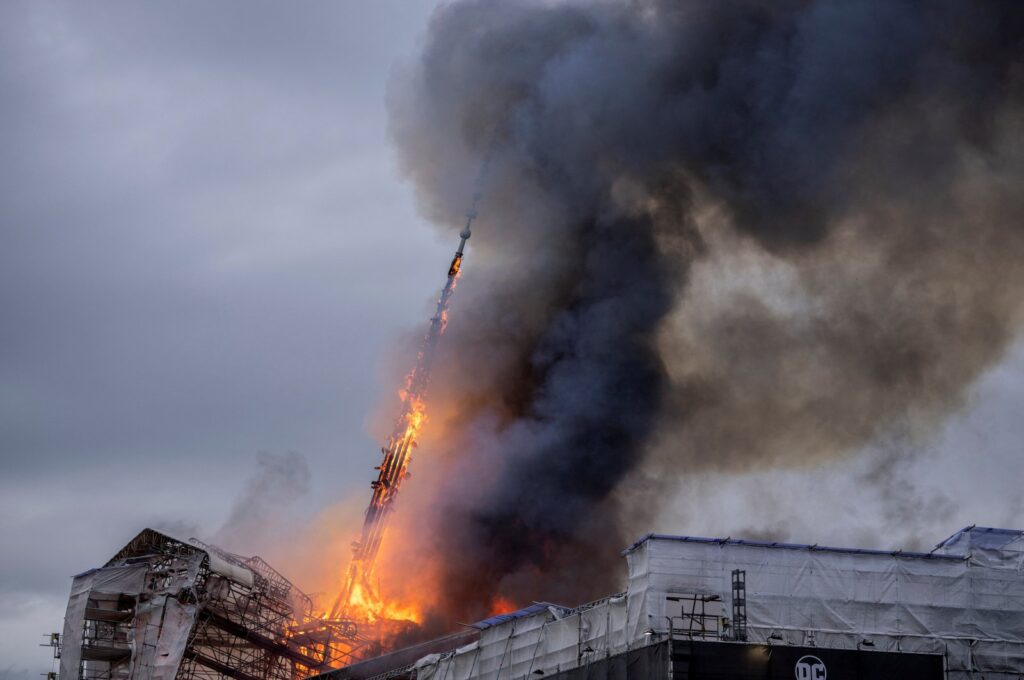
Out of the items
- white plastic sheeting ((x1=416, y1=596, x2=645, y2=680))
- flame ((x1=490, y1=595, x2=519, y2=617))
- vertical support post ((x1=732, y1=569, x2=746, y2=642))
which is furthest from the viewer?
flame ((x1=490, y1=595, x2=519, y2=617))

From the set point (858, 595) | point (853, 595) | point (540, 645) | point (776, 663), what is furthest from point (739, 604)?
point (540, 645)

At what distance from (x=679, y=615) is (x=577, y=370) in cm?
4322

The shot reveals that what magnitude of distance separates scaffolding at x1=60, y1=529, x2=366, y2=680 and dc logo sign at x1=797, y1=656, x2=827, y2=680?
154 feet

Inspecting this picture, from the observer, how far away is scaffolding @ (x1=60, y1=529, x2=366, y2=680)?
102 metres

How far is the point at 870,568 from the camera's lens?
81.7m

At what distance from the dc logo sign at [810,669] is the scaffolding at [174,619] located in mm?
47039

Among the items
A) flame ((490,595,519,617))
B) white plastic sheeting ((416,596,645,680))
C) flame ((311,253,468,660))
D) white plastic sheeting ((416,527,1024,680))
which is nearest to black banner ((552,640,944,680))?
white plastic sheeting ((416,527,1024,680))

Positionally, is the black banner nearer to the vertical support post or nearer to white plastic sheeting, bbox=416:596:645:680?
the vertical support post

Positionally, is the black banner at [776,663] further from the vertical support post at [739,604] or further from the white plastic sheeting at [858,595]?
the white plastic sheeting at [858,595]

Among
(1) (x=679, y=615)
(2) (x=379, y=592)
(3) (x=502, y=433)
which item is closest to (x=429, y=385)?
(3) (x=502, y=433)

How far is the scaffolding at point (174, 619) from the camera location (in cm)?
10206

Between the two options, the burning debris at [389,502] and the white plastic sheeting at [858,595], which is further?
the burning debris at [389,502]

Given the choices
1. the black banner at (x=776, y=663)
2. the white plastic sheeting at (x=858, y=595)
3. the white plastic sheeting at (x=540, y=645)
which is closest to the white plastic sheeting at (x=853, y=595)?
the white plastic sheeting at (x=858, y=595)

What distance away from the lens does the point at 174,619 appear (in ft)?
336
